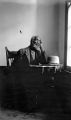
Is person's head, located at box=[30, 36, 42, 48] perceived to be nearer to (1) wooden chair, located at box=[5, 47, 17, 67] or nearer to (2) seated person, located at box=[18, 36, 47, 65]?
(2) seated person, located at box=[18, 36, 47, 65]

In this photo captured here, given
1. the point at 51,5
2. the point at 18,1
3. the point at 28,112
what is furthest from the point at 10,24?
the point at 28,112

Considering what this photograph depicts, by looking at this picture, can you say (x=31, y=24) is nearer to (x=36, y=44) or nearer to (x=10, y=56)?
(x=36, y=44)

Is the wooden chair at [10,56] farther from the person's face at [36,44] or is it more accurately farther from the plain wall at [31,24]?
the person's face at [36,44]

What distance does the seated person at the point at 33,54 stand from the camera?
4.08 feet

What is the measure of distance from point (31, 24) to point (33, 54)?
0.70 ft

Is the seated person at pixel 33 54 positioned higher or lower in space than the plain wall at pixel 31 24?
lower

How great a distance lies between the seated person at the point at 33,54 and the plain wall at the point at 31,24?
2.4 inches

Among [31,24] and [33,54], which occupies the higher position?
[31,24]

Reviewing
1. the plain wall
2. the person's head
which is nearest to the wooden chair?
the plain wall

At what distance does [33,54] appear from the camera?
4.17 feet

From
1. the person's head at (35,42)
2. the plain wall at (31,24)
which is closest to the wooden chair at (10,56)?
the plain wall at (31,24)

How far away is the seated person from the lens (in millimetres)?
1244

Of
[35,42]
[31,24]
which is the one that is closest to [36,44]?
[35,42]

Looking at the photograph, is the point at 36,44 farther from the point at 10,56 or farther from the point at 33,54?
the point at 10,56
